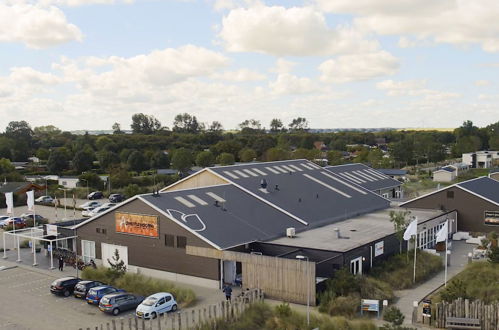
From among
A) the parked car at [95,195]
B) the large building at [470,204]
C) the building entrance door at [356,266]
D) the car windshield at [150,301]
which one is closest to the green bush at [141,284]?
the car windshield at [150,301]

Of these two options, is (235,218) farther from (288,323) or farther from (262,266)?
(288,323)

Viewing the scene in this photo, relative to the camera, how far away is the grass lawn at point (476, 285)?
81.0ft

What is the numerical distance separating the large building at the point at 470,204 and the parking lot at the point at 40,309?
30835 mm

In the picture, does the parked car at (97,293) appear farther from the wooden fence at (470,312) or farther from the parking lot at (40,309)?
the wooden fence at (470,312)

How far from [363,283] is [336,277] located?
4.72 feet

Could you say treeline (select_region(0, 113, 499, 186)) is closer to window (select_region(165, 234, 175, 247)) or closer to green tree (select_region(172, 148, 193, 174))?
green tree (select_region(172, 148, 193, 174))

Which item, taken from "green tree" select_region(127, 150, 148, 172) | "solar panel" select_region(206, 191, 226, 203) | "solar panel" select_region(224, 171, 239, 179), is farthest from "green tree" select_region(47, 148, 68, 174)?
"solar panel" select_region(206, 191, 226, 203)

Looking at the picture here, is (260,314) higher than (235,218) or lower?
lower

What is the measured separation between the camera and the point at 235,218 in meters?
34.7

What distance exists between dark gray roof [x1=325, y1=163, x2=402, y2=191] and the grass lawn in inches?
1017

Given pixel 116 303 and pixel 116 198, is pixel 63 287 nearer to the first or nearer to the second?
pixel 116 303

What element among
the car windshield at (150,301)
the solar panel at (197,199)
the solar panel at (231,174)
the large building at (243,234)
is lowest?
the car windshield at (150,301)

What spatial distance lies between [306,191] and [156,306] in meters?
22.4

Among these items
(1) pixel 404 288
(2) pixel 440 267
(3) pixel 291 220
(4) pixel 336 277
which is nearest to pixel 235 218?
(3) pixel 291 220
